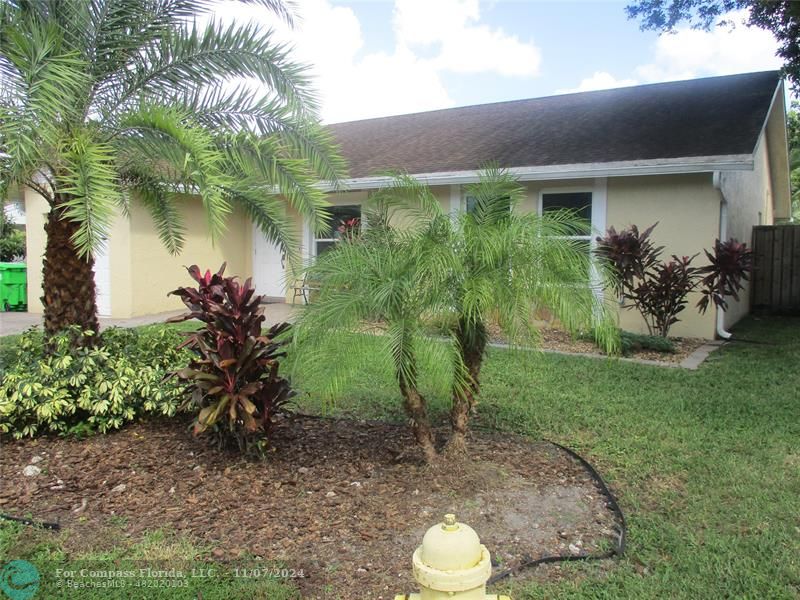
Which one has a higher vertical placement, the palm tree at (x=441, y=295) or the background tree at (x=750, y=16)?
the background tree at (x=750, y=16)

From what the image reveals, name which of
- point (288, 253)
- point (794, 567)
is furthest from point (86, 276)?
point (794, 567)

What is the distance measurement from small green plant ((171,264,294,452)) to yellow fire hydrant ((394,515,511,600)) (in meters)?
2.51

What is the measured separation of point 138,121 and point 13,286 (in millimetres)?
10742

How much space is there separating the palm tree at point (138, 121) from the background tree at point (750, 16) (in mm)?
8880

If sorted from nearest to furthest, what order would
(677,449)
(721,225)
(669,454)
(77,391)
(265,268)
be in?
(669,454), (677,449), (77,391), (721,225), (265,268)

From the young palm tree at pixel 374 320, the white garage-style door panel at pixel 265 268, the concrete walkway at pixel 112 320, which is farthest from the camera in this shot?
the white garage-style door panel at pixel 265 268

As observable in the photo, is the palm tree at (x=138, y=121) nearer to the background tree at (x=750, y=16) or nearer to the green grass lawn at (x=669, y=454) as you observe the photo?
the green grass lawn at (x=669, y=454)

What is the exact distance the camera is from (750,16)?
35.6 feet

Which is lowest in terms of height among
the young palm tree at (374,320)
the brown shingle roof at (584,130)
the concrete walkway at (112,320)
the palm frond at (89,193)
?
the concrete walkway at (112,320)

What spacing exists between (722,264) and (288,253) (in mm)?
6766

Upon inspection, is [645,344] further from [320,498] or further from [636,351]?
[320,498]

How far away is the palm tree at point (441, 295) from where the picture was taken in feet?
11.7

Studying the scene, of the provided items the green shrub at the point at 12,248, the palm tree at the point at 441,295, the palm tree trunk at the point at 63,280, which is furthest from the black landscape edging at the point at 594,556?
the green shrub at the point at 12,248

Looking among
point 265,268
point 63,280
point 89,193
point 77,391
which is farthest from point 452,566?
point 265,268
